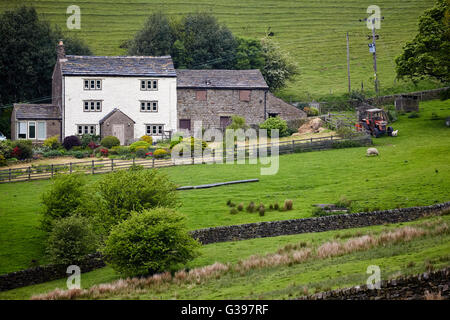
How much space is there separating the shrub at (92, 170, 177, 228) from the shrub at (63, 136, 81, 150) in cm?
2701

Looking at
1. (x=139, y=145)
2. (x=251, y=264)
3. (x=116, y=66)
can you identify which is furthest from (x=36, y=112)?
(x=251, y=264)

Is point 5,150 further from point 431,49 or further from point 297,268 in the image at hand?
point 431,49

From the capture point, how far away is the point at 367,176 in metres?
45.0

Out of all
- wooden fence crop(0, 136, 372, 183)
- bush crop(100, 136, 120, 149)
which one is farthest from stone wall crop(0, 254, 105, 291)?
bush crop(100, 136, 120, 149)

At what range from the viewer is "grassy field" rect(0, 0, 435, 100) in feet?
329

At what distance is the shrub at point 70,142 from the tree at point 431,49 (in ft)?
106

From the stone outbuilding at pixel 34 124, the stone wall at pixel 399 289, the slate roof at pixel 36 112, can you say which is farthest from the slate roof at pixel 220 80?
the stone wall at pixel 399 289

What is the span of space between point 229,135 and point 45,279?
110 feet

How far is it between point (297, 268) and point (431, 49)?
40103mm

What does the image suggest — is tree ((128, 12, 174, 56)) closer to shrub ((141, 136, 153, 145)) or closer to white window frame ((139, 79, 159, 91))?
white window frame ((139, 79, 159, 91))

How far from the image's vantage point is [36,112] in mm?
67312

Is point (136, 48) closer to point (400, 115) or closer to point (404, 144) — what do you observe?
point (400, 115)

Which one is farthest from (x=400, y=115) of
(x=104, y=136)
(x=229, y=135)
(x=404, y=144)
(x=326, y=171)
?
(x=104, y=136)

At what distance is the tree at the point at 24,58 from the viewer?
79.2 m
